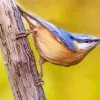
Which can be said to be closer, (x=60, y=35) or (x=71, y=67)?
(x=60, y=35)

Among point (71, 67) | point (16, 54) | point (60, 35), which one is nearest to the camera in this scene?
point (16, 54)

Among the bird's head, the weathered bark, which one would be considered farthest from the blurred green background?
the weathered bark

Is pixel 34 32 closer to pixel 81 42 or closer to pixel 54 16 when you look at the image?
pixel 81 42

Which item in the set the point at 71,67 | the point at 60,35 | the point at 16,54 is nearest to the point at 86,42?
the point at 60,35

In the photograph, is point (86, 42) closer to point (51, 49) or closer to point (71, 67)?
point (51, 49)

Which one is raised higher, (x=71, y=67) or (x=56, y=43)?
(x=71, y=67)

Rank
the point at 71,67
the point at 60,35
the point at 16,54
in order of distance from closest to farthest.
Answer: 1. the point at 16,54
2. the point at 60,35
3. the point at 71,67

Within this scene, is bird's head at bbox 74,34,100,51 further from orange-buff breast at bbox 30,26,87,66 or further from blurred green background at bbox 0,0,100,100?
blurred green background at bbox 0,0,100,100
